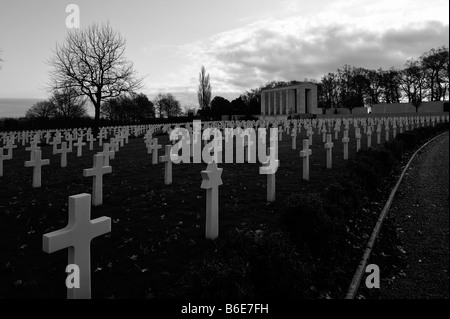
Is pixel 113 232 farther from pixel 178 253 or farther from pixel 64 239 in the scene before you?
pixel 64 239

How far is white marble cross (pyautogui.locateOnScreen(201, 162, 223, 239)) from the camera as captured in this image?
499cm

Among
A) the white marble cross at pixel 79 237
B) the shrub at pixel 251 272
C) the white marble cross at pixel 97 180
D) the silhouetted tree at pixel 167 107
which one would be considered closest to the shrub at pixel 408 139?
the shrub at pixel 251 272

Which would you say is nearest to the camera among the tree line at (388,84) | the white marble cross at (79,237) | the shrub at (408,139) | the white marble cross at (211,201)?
the white marble cross at (79,237)

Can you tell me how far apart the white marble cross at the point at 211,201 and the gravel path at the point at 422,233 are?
2.39m

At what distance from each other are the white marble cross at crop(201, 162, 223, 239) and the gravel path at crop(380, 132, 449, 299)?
2.39 metres

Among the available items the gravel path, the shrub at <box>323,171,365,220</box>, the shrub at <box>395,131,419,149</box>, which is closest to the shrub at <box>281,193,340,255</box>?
the shrub at <box>323,171,365,220</box>

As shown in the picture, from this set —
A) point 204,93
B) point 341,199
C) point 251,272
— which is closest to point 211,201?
point 251,272

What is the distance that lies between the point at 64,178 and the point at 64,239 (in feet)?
23.5

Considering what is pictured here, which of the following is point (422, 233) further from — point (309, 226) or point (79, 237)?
point (79, 237)

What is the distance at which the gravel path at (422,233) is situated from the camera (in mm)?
4043

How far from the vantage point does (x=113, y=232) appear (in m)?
5.17

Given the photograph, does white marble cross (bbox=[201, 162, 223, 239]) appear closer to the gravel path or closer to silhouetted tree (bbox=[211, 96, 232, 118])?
the gravel path

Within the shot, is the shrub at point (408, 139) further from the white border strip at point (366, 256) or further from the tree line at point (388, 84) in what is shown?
the tree line at point (388, 84)
